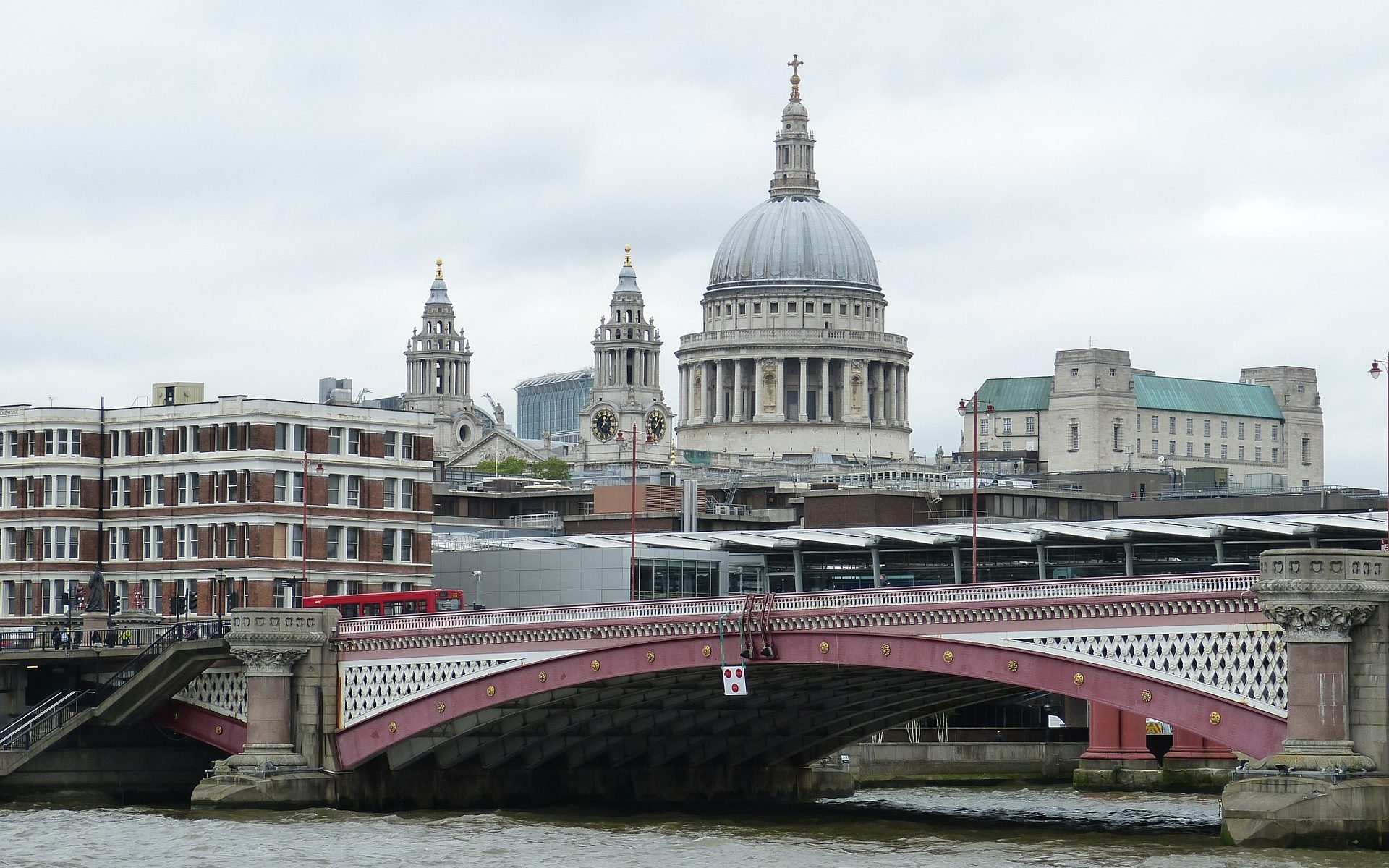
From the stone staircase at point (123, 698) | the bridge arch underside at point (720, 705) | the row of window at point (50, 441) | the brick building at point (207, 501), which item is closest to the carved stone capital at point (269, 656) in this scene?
the stone staircase at point (123, 698)

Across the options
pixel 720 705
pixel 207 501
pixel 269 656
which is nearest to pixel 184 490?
pixel 207 501

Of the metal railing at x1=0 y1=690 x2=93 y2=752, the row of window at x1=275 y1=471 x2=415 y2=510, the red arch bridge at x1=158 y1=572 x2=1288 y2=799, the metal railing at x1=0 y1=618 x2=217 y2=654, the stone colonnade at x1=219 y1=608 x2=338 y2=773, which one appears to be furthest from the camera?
the row of window at x1=275 y1=471 x2=415 y2=510

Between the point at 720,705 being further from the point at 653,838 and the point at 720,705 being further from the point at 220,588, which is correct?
the point at 220,588

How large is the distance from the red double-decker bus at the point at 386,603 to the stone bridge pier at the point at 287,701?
508 centimetres

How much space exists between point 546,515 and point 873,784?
49507 millimetres

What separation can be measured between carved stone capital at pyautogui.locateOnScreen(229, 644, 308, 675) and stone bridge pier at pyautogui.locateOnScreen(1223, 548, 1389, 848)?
106ft

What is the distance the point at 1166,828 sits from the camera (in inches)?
3130

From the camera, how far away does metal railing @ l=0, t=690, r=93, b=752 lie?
90.8 meters

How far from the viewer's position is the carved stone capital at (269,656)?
8681 cm

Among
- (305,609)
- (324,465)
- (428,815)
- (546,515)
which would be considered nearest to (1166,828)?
(428,815)

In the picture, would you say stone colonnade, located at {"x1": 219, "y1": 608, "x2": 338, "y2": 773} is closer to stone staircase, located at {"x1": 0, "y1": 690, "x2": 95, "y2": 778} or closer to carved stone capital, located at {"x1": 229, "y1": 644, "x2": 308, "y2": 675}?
carved stone capital, located at {"x1": 229, "y1": 644, "x2": 308, "y2": 675}

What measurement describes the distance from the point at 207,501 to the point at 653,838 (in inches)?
1442

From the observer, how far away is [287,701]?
86.9 m

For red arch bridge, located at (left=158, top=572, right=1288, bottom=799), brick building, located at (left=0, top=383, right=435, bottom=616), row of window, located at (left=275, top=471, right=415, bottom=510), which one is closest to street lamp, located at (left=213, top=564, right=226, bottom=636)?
brick building, located at (left=0, top=383, right=435, bottom=616)
